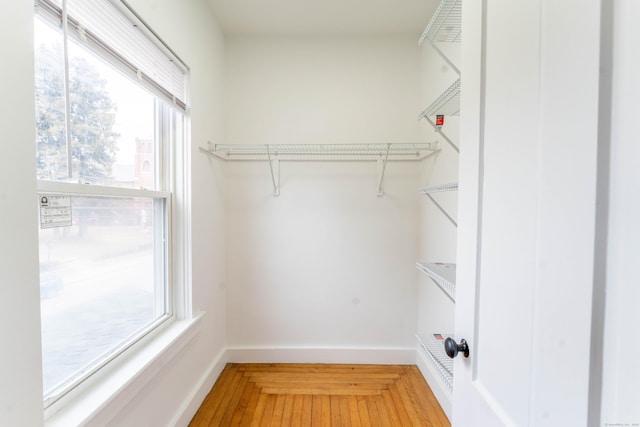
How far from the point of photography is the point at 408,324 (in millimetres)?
2211

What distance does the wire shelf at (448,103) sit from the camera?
1.24 metres

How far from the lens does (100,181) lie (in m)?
1.09

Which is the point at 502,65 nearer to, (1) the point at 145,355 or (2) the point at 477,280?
(2) the point at 477,280

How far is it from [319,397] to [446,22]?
233 cm

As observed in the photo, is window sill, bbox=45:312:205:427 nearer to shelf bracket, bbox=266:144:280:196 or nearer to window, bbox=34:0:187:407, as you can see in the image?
window, bbox=34:0:187:407

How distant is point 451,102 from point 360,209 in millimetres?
1032

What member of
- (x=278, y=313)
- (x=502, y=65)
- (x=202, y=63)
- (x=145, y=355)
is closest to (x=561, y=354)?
(x=502, y=65)

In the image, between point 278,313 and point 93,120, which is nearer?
point 93,120

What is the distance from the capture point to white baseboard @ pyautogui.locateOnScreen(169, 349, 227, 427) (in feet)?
4.98

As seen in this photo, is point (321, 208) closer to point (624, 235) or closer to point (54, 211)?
point (54, 211)

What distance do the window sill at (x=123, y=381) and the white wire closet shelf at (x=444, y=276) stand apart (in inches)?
53.5

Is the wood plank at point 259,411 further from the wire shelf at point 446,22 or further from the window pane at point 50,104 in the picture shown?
the wire shelf at point 446,22

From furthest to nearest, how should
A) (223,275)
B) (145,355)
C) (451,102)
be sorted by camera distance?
(223,275), (451,102), (145,355)

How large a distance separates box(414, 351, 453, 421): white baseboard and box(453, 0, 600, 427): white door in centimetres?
112
